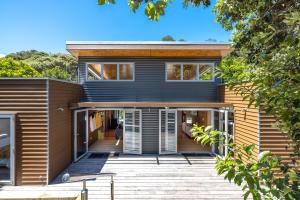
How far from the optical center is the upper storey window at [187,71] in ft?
32.2

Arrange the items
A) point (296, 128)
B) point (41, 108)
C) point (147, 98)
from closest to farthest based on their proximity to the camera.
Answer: point (296, 128) < point (41, 108) < point (147, 98)

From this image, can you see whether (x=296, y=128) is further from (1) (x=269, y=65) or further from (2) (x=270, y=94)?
(1) (x=269, y=65)

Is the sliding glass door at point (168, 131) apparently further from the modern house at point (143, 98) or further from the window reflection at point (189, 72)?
the window reflection at point (189, 72)

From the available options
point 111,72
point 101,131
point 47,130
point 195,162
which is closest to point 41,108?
point 47,130

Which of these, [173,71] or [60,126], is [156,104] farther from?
[60,126]

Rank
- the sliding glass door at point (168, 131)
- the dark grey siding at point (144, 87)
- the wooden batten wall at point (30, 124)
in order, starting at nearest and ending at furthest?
the wooden batten wall at point (30, 124) < the sliding glass door at point (168, 131) < the dark grey siding at point (144, 87)

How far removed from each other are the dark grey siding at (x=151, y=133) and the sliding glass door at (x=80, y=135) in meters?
2.58

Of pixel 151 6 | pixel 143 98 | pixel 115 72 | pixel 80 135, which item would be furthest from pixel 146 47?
pixel 151 6

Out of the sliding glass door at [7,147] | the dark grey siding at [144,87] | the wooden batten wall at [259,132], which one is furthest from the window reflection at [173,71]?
the sliding glass door at [7,147]

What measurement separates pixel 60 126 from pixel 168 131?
4.47 m

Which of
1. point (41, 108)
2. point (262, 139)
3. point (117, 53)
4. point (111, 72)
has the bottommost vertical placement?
point (262, 139)

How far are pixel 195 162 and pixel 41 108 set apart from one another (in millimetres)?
5573

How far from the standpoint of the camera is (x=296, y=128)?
1.40 m

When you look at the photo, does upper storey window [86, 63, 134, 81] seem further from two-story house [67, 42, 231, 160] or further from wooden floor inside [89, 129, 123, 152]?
wooden floor inside [89, 129, 123, 152]
